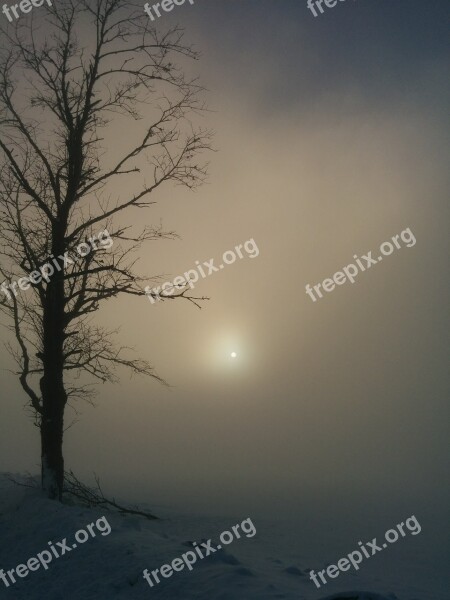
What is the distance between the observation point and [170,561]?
8312 mm

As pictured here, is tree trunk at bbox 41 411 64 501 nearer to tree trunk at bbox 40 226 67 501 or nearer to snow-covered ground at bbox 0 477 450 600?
tree trunk at bbox 40 226 67 501

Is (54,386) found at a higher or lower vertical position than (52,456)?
higher

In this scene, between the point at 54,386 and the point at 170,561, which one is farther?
the point at 54,386

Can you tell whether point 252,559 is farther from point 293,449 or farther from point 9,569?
point 293,449

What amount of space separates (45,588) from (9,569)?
51.8 inches

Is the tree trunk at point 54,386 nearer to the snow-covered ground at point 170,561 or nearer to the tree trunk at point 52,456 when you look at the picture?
the tree trunk at point 52,456

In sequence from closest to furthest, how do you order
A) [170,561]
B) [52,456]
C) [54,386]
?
[170,561] < [52,456] < [54,386]

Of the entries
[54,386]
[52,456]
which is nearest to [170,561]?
[52,456]

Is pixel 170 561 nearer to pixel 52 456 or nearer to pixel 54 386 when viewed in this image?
pixel 52 456

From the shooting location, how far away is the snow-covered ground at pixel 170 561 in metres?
7.42

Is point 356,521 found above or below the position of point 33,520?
Answer: below

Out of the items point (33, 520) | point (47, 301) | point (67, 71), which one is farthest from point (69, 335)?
point (67, 71)

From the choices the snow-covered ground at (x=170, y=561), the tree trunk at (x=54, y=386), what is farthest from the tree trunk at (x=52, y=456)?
the snow-covered ground at (x=170, y=561)

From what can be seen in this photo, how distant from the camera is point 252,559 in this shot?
967 centimetres
